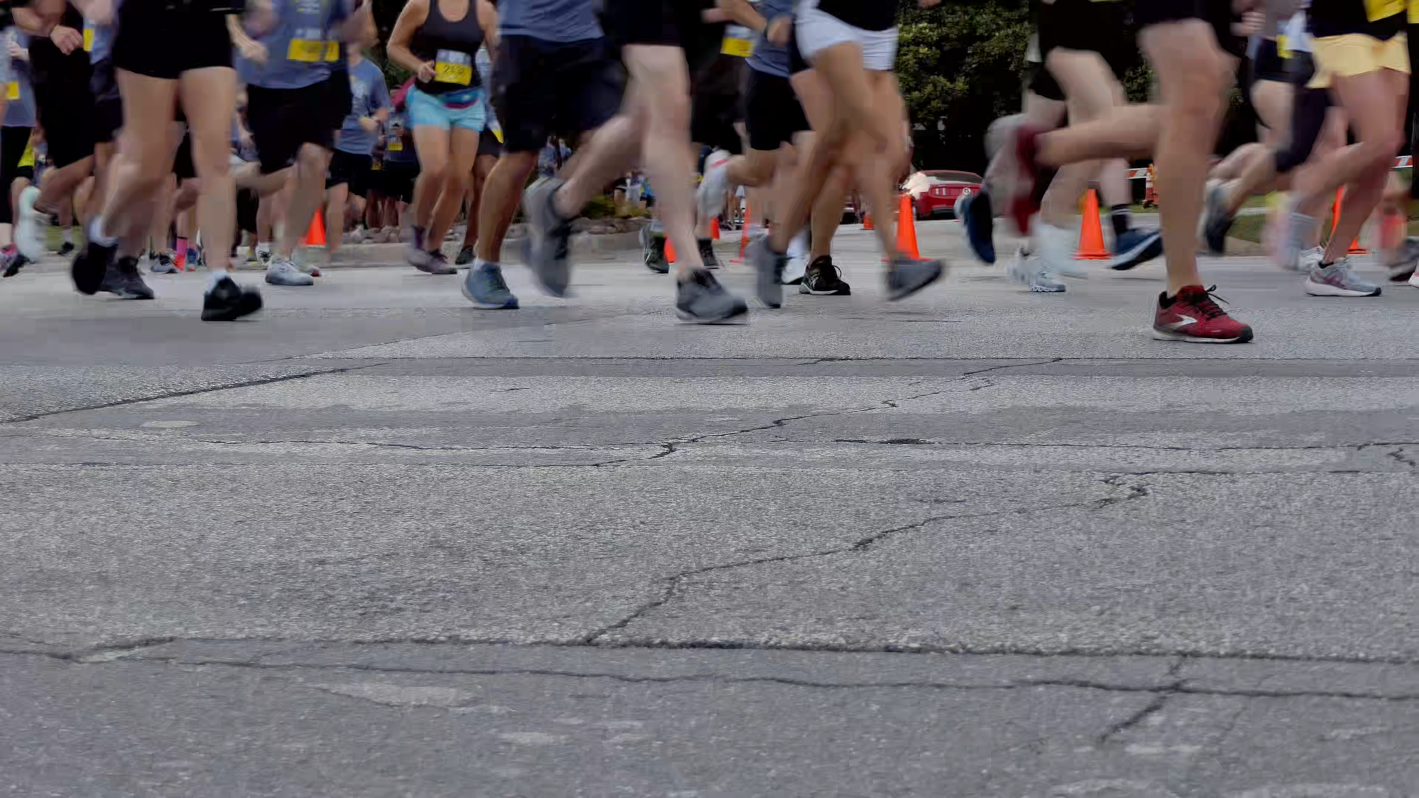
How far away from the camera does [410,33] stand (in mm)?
11719

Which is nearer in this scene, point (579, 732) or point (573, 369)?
point (579, 732)

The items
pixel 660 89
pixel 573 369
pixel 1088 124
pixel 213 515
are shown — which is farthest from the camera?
pixel 1088 124

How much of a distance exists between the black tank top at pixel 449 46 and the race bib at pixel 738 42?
6.76 ft

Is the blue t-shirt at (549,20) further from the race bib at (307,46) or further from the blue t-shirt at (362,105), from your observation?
the blue t-shirt at (362,105)

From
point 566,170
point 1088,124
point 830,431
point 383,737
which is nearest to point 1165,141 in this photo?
point 1088,124

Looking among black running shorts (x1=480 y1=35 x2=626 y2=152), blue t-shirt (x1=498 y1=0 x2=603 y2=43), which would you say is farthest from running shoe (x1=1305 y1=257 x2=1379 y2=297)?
blue t-shirt (x1=498 y1=0 x2=603 y2=43)

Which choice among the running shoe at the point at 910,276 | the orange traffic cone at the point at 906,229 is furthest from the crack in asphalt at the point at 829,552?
the orange traffic cone at the point at 906,229

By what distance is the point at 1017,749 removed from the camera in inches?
85.5

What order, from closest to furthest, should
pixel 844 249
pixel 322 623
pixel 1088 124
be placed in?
pixel 322 623
pixel 1088 124
pixel 844 249

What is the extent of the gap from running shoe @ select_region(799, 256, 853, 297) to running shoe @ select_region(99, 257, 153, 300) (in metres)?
3.06

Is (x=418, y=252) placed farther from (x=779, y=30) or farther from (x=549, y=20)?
(x=779, y=30)

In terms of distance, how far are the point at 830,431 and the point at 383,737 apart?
233cm

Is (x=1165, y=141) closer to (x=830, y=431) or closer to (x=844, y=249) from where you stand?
(x=830, y=431)

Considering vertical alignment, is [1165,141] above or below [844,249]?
above
